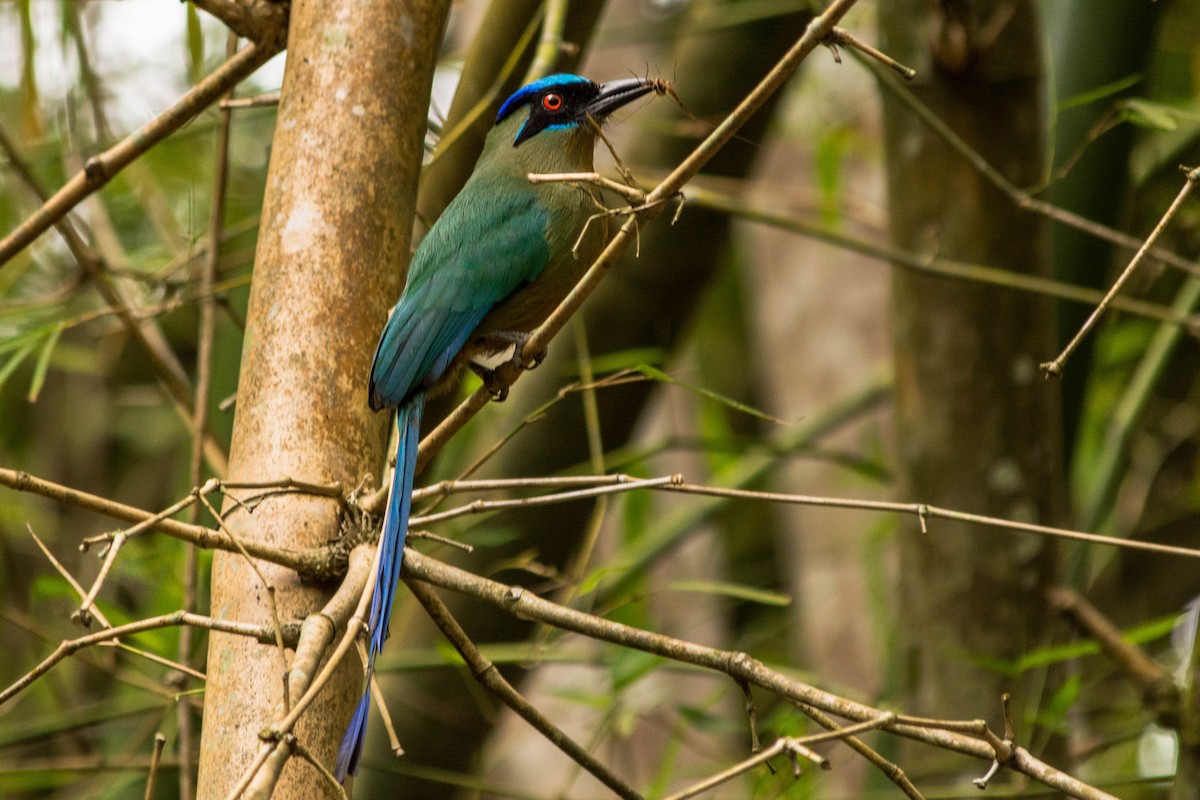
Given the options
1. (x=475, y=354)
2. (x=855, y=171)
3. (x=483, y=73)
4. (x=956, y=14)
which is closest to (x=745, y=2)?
(x=956, y=14)

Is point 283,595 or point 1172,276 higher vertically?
point 1172,276

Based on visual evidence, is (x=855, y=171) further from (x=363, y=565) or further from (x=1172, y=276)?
(x=363, y=565)

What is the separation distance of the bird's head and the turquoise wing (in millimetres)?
200

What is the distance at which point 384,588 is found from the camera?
1.71 m

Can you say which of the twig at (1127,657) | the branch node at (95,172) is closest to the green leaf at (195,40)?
the branch node at (95,172)

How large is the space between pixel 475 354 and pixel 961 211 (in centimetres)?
135

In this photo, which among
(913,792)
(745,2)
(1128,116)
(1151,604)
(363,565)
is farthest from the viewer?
(1151,604)

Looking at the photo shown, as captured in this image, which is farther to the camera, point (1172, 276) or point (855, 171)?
point (855, 171)

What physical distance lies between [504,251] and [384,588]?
1013 mm

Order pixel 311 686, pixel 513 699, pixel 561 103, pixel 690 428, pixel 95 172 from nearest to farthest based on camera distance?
pixel 311 686, pixel 513 699, pixel 95 172, pixel 561 103, pixel 690 428

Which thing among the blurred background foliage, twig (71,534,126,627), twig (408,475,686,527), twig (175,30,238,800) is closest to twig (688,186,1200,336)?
the blurred background foliage

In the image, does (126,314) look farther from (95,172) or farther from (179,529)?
(179,529)

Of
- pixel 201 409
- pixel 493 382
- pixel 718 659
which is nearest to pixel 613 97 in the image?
pixel 493 382

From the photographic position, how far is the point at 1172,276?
3.63 m
